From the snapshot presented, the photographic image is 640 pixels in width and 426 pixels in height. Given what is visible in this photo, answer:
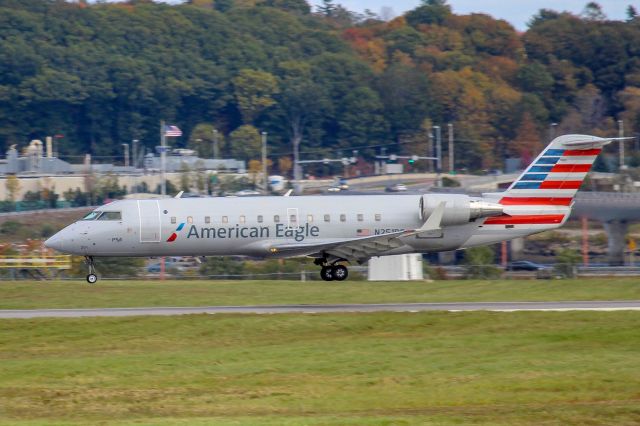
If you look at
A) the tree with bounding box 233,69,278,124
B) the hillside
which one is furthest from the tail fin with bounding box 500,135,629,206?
the tree with bounding box 233,69,278,124

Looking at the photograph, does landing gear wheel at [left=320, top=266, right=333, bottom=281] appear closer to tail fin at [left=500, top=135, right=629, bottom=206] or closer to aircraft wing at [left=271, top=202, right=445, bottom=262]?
aircraft wing at [left=271, top=202, right=445, bottom=262]

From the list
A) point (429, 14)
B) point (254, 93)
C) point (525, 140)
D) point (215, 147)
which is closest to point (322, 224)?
point (215, 147)

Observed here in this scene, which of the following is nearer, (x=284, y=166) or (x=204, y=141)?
(x=284, y=166)

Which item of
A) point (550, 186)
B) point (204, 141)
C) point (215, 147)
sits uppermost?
point (204, 141)

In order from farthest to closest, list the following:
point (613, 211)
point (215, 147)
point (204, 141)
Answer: point (204, 141) → point (215, 147) → point (613, 211)

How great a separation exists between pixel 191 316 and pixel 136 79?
445ft

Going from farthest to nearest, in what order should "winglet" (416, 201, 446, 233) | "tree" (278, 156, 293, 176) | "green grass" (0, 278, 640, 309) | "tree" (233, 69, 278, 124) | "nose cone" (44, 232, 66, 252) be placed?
1. "tree" (233, 69, 278, 124)
2. "tree" (278, 156, 293, 176)
3. "green grass" (0, 278, 640, 309)
4. "nose cone" (44, 232, 66, 252)
5. "winglet" (416, 201, 446, 233)

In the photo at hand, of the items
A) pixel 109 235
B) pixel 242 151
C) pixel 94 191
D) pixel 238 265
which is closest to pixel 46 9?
pixel 242 151

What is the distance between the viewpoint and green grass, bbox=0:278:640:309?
4434cm

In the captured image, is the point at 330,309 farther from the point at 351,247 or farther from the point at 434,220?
the point at 434,220

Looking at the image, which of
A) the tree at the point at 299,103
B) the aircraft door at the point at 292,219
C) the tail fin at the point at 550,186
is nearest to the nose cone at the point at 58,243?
the aircraft door at the point at 292,219

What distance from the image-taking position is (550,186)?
44906 millimetres

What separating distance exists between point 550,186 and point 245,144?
Answer: 11212cm

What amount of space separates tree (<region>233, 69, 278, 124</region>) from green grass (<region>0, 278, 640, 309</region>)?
385ft
